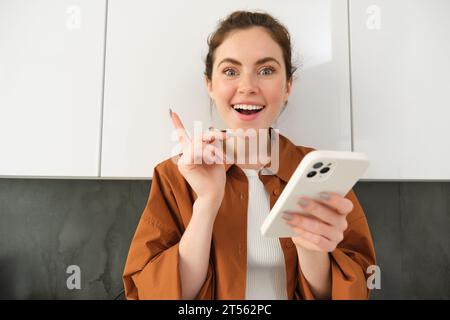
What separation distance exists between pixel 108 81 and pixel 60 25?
198mm

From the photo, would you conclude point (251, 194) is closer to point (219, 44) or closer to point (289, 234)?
point (289, 234)

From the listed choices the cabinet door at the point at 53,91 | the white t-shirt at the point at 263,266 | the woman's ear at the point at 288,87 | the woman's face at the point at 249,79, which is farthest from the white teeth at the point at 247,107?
the cabinet door at the point at 53,91

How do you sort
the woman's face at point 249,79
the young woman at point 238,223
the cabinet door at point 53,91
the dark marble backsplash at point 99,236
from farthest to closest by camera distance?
the dark marble backsplash at point 99,236, the cabinet door at point 53,91, the woman's face at point 249,79, the young woman at point 238,223

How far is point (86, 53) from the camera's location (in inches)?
36.4

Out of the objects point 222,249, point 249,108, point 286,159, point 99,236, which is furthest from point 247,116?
point 99,236

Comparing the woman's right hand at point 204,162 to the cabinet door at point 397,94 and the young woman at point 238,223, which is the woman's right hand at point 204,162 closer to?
the young woman at point 238,223

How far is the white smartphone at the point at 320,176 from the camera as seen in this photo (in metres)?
0.50

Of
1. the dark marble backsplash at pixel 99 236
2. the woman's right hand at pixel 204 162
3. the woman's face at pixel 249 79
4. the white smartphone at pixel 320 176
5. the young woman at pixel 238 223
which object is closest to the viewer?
the white smartphone at pixel 320 176

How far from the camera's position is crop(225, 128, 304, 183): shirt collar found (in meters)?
0.84

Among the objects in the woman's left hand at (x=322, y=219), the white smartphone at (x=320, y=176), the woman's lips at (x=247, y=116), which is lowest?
the woman's left hand at (x=322, y=219)

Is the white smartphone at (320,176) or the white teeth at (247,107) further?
the white teeth at (247,107)

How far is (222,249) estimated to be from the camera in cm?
77

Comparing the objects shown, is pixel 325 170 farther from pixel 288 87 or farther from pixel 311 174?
pixel 288 87

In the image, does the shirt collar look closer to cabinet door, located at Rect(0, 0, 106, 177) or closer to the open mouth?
the open mouth
